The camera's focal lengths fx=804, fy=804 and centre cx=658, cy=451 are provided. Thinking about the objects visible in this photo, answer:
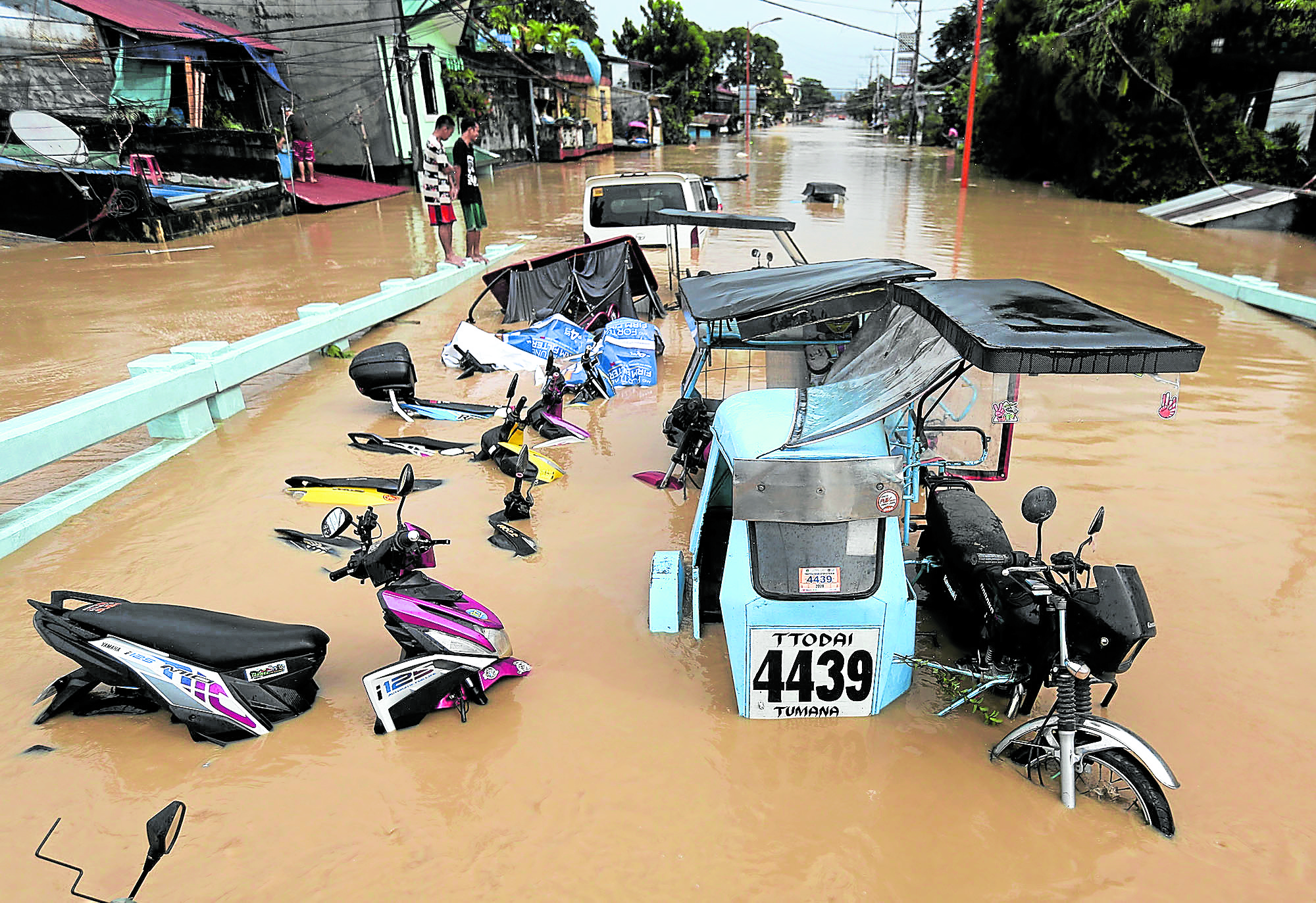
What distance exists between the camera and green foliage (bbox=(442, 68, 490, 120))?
2908 cm

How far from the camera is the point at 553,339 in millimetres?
8750

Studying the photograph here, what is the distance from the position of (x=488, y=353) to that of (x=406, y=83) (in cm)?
2094

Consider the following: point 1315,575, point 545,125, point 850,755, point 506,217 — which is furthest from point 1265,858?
point 545,125

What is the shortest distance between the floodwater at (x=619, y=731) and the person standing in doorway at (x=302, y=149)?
16852mm

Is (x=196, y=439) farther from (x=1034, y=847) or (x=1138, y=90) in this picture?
(x=1138, y=90)

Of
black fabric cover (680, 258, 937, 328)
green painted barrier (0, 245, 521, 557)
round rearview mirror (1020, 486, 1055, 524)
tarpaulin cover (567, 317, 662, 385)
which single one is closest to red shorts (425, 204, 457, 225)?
green painted barrier (0, 245, 521, 557)

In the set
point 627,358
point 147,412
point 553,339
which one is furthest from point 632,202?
point 147,412

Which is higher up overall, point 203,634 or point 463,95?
point 463,95

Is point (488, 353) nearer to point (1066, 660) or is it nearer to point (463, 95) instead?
point (1066, 660)

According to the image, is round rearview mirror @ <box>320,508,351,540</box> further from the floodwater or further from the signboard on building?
the signboard on building

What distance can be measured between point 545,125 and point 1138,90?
2696 cm

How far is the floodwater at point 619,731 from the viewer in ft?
9.51

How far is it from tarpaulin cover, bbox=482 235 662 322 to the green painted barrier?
1.98 m

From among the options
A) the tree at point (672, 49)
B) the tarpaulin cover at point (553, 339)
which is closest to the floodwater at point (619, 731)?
the tarpaulin cover at point (553, 339)
